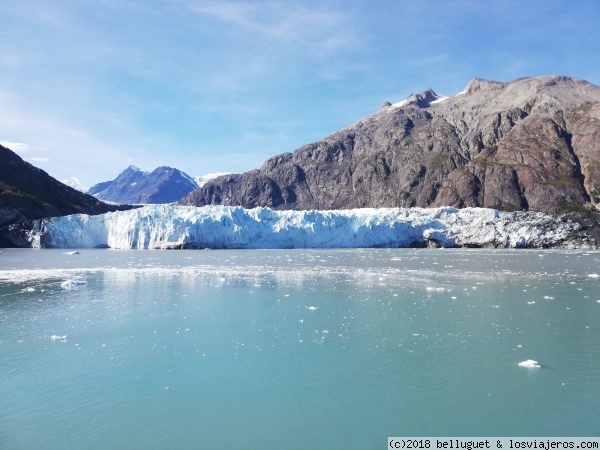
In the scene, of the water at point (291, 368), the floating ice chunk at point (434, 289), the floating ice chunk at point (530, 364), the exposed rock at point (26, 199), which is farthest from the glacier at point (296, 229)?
the floating ice chunk at point (530, 364)

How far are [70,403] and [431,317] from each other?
366 inches

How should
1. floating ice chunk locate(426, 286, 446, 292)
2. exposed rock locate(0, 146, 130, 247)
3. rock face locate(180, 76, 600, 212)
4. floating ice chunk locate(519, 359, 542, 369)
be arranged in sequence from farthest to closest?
rock face locate(180, 76, 600, 212), exposed rock locate(0, 146, 130, 247), floating ice chunk locate(426, 286, 446, 292), floating ice chunk locate(519, 359, 542, 369)

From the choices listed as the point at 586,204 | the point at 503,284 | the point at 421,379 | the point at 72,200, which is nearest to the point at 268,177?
the point at 72,200

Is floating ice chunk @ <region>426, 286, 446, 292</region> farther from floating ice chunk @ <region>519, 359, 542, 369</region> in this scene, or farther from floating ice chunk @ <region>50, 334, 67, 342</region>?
floating ice chunk @ <region>50, 334, 67, 342</region>

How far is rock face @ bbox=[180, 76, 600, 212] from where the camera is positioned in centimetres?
9188

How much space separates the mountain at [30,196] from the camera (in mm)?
59369

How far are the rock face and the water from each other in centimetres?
7877

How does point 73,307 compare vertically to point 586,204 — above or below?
below

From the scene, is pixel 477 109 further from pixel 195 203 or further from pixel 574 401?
pixel 574 401

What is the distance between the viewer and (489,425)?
634 centimetres

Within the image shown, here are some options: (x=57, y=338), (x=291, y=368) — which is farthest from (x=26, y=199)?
(x=291, y=368)

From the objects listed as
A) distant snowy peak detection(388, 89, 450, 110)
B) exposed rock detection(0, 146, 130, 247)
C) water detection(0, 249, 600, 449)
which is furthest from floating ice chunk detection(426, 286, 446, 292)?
distant snowy peak detection(388, 89, 450, 110)

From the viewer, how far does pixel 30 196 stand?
223 feet

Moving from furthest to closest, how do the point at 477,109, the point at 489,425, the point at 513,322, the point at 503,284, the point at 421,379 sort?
1. the point at 477,109
2. the point at 503,284
3. the point at 513,322
4. the point at 421,379
5. the point at 489,425
